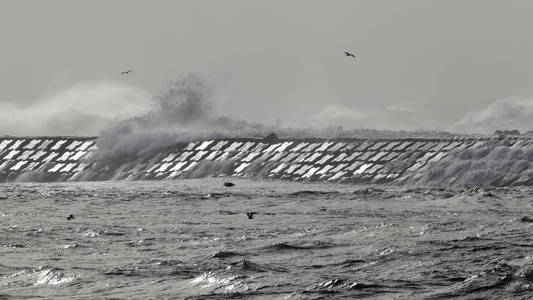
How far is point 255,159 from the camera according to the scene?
304 ft

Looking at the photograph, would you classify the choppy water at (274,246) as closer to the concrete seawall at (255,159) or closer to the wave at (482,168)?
the wave at (482,168)

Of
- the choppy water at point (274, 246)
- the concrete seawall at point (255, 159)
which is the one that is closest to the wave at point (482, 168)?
the concrete seawall at point (255, 159)

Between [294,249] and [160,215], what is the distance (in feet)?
51.0

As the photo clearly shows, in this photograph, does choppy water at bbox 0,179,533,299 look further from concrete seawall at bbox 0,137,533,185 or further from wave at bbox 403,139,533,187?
concrete seawall at bbox 0,137,533,185

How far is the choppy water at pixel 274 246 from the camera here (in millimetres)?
30156

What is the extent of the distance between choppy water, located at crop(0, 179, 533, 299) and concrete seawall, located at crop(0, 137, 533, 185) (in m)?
16.2

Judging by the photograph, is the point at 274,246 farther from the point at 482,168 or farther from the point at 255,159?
the point at 255,159

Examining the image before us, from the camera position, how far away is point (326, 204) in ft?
185

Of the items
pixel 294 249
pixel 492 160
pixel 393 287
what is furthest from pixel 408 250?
pixel 492 160

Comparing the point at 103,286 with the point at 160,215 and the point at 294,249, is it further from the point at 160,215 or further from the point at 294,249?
the point at 160,215

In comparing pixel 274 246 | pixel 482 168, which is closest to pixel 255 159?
pixel 482 168

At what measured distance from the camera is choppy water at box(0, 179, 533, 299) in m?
30.2

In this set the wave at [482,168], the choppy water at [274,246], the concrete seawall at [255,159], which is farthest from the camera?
the concrete seawall at [255,159]

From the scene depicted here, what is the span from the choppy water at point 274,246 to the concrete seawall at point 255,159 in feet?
53.3
